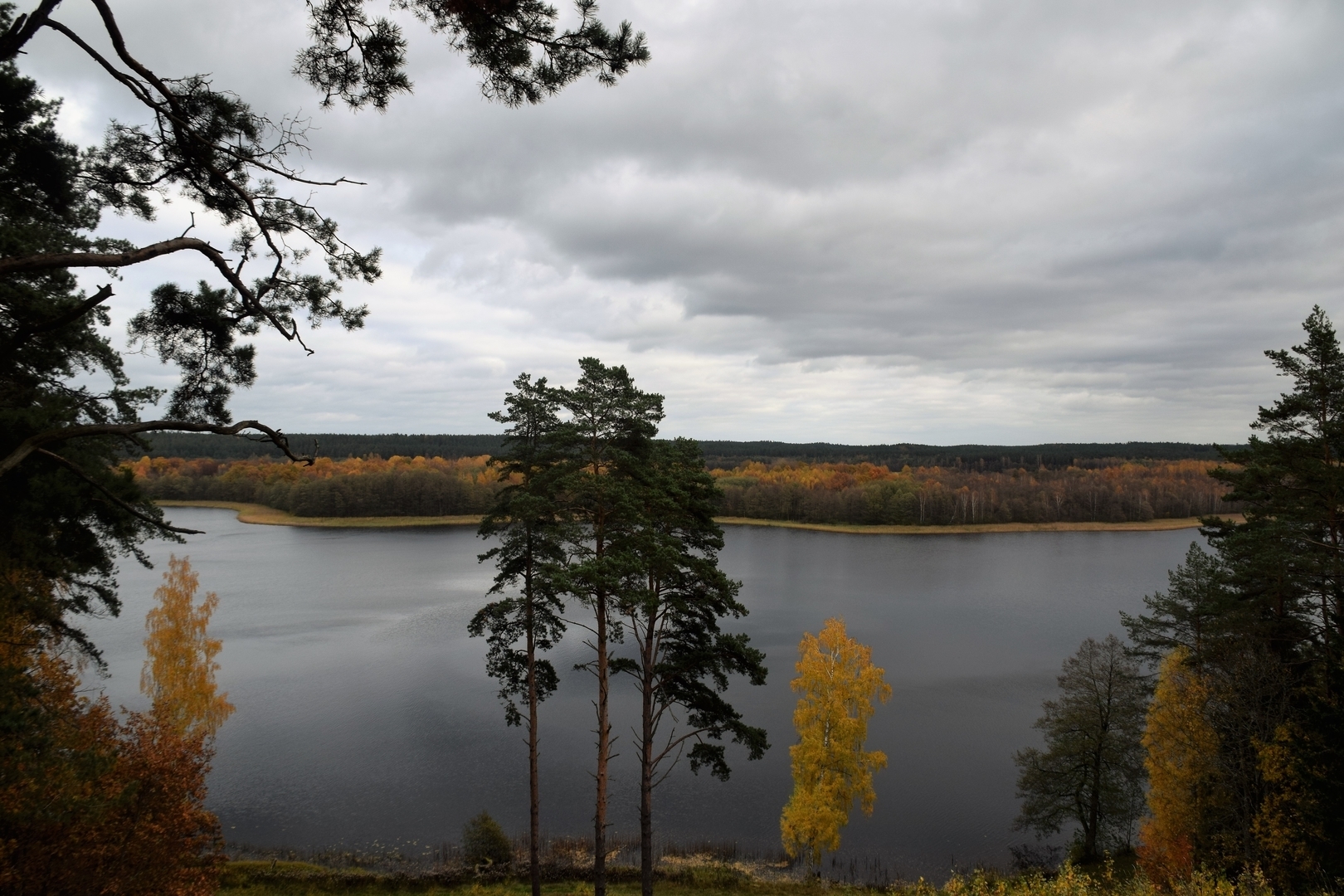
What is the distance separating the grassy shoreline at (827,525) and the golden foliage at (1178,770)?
5766 centimetres

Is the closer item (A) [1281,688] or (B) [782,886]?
(A) [1281,688]

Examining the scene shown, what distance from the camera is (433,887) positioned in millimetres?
12352

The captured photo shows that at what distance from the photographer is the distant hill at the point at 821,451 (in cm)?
12888

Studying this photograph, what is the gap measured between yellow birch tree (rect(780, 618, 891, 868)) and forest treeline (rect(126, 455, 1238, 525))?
5742 cm

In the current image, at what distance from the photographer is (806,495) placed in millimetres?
78500

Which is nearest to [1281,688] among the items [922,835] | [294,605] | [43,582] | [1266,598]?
[1266,598]

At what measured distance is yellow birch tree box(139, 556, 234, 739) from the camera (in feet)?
56.6

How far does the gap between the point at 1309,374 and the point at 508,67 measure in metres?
13.8

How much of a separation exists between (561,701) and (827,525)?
55.2 m

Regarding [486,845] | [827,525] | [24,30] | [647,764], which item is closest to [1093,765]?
[647,764]

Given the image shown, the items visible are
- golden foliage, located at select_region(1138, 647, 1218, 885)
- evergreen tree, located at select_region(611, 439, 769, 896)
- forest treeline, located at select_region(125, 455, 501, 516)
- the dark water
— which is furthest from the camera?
forest treeline, located at select_region(125, 455, 501, 516)

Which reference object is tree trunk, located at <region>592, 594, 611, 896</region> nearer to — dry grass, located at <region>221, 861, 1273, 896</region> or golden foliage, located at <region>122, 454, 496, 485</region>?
dry grass, located at <region>221, 861, 1273, 896</region>

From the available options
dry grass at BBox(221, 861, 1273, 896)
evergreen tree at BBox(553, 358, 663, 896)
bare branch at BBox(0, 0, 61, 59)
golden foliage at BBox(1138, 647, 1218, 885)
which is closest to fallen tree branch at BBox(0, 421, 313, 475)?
bare branch at BBox(0, 0, 61, 59)

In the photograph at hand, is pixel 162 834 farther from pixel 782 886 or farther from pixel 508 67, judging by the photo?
pixel 782 886
